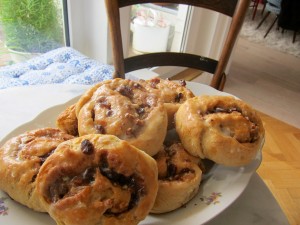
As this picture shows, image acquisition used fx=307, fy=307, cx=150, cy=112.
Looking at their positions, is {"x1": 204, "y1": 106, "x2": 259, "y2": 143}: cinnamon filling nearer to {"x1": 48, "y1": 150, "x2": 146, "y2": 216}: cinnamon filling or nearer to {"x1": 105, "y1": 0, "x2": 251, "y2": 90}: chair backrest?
{"x1": 48, "y1": 150, "x2": 146, "y2": 216}: cinnamon filling

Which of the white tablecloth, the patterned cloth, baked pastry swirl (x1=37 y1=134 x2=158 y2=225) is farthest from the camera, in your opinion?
the patterned cloth

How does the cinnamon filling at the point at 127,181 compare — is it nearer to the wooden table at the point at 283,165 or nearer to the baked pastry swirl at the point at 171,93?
the baked pastry swirl at the point at 171,93

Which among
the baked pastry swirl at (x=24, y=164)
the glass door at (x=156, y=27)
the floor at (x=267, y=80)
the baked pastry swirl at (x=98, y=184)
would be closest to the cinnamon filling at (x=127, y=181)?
the baked pastry swirl at (x=98, y=184)

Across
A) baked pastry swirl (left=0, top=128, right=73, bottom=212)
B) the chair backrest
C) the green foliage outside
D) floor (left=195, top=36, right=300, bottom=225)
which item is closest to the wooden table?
floor (left=195, top=36, right=300, bottom=225)

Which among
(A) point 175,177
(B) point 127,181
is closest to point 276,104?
(A) point 175,177

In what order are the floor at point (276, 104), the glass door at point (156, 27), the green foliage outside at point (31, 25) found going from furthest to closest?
1. the glass door at point (156, 27)
2. the floor at point (276, 104)
3. the green foliage outside at point (31, 25)

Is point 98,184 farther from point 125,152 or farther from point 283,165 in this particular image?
point 283,165
